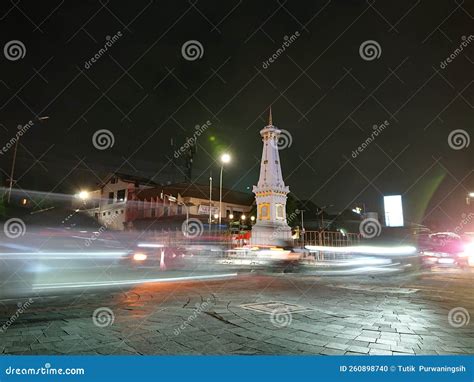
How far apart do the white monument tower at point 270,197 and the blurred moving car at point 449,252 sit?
52.0 ft

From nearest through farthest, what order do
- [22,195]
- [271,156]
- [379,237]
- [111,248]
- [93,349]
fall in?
[93,349] < [111,248] < [22,195] < [271,156] < [379,237]

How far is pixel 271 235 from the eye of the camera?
32781mm

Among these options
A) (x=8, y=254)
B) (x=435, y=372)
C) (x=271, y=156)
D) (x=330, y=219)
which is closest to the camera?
(x=435, y=372)

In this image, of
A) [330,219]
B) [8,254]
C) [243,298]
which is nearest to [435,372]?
[243,298]

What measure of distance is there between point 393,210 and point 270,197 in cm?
1619

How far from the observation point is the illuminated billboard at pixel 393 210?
37.7 m

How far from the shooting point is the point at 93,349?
3742 millimetres

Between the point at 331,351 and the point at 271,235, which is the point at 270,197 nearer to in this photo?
the point at 271,235

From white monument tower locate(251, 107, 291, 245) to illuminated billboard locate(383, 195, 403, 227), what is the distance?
1339cm

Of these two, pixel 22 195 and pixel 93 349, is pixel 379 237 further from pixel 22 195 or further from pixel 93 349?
pixel 93 349

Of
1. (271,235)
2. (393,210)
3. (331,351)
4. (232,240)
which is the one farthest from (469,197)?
(331,351)

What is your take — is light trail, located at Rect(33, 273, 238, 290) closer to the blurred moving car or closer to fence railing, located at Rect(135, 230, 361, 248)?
the blurred moving car

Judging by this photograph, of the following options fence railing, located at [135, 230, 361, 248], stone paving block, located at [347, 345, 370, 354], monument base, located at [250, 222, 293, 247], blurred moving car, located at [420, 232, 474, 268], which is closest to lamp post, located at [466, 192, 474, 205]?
fence railing, located at [135, 230, 361, 248]

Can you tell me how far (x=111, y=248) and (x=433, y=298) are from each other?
9250 millimetres
